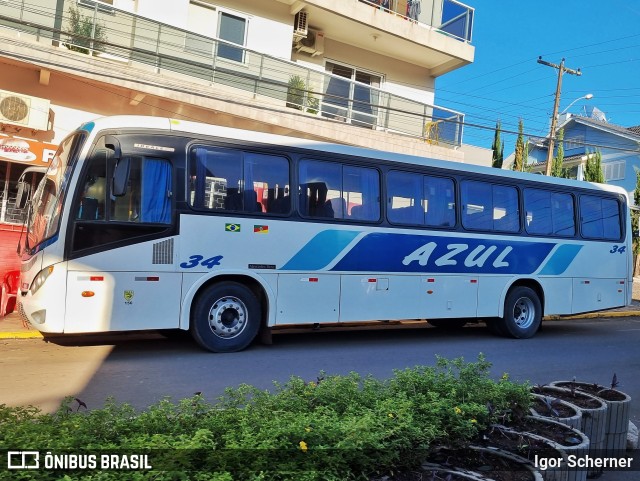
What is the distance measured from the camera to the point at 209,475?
2.53 m

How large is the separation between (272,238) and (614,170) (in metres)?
34.6

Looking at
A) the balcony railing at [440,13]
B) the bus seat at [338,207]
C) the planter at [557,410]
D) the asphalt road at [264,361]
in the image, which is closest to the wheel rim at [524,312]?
the asphalt road at [264,361]

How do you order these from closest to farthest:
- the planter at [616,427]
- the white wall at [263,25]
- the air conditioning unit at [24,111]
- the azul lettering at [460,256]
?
1. the planter at [616,427]
2. the azul lettering at [460,256]
3. the air conditioning unit at [24,111]
4. the white wall at [263,25]

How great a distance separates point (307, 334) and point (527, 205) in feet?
18.3

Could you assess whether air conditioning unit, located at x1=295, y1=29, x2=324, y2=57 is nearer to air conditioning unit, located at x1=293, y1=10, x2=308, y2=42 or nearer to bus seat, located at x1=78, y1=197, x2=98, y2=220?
air conditioning unit, located at x1=293, y1=10, x2=308, y2=42

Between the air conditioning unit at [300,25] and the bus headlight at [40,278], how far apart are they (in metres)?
11.7

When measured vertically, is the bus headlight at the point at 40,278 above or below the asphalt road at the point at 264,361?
above

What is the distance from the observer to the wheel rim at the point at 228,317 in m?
8.33

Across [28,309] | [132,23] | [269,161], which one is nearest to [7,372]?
[28,309]

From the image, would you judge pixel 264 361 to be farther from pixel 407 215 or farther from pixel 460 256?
pixel 460 256

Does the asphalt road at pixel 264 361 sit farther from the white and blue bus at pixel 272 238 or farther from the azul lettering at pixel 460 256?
the azul lettering at pixel 460 256

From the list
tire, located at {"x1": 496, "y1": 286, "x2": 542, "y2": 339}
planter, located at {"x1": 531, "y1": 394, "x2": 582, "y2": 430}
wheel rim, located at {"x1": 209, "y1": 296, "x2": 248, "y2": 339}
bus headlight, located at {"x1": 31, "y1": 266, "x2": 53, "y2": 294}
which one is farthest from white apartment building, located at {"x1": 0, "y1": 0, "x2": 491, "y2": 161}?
planter, located at {"x1": 531, "y1": 394, "x2": 582, "y2": 430}

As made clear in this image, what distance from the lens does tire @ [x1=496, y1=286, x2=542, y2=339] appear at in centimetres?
1155

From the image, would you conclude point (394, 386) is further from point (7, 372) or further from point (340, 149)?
point (340, 149)
